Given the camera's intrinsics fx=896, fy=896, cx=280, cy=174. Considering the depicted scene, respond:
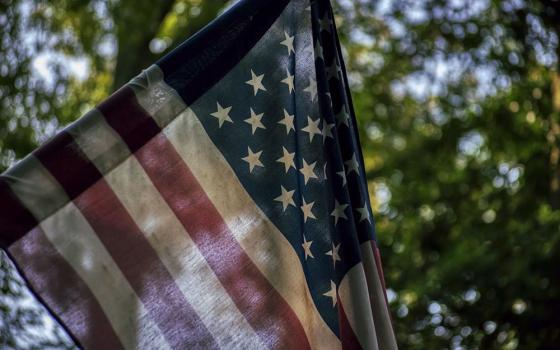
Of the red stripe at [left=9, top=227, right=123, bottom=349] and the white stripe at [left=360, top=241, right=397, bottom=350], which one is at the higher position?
the red stripe at [left=9, top=227, right=123, bottom=349]

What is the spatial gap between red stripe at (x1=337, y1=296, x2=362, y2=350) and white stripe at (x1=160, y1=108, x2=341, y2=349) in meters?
0.04

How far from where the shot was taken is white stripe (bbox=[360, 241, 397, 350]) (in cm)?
367

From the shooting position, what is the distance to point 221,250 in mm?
3426

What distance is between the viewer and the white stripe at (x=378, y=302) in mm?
3671

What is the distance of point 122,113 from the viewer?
10.9 ft

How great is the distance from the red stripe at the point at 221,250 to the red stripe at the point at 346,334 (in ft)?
0.54

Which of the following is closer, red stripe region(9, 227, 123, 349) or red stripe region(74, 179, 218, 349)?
red stripe region(9, 227, 123, 349)

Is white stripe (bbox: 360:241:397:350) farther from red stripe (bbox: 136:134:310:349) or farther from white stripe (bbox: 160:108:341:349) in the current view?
red stripe (bbox: 136:134:310:349)

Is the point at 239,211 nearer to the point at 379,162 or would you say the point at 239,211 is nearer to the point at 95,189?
the point at 95,189

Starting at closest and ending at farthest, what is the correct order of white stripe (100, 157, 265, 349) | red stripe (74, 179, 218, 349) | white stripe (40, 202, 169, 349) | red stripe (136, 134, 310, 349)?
white stripe (40, 202, 169, 349)
red stripe (74, 179, 218, 349)
white stripe (100, 157, 265, 349)
red stripe (136, 134, 310, 349)

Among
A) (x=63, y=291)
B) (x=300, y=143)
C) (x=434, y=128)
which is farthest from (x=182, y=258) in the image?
(x=434, y=128)

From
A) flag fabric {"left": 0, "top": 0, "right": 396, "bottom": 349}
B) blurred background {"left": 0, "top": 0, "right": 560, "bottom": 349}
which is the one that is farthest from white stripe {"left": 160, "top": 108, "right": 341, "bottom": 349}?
blurred background {"left": 0, "top": 0, "right": 560, "bottom": 349}

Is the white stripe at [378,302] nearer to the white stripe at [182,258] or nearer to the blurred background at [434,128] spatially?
the white stripe at [182,258]

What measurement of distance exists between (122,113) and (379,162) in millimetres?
12861
